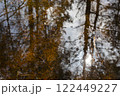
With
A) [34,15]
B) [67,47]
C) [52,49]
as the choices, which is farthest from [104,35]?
[34,15]

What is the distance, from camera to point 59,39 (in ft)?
8.59

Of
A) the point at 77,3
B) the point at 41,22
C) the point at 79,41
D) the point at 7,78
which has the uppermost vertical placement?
the point at 77,3

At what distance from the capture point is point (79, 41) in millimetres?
2576

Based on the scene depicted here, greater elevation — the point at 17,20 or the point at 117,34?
the point at 17,20

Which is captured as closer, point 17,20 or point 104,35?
point 104,35

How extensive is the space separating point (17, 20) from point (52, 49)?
36.6 inches

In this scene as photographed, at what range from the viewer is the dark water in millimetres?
2178

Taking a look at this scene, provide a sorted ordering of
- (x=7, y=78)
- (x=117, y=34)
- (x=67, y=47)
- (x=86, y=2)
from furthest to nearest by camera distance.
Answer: (x=86, y=2)
(x=117, y=34)
(x=67, y=47)
(x=7, y=78)

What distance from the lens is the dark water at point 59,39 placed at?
7.14ft

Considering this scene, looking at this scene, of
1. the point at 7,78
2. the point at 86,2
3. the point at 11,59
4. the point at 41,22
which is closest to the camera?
the point at 7,78

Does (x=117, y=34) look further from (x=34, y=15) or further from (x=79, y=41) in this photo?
(x=34, y=15)

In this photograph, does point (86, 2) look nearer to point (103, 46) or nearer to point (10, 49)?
point (103, 46)

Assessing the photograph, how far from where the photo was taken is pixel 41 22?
2.96 m

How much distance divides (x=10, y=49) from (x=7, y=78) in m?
0.49
